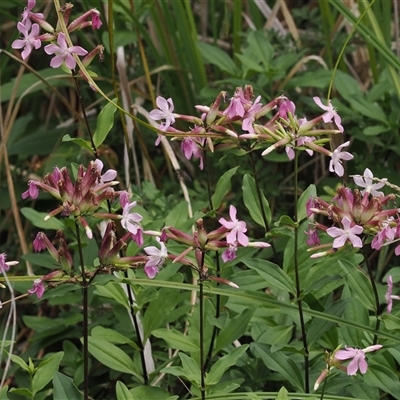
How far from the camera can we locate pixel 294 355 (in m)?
1.66

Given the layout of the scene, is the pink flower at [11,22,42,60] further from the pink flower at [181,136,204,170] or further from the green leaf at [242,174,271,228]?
the green leaf at [242,174,271,228]

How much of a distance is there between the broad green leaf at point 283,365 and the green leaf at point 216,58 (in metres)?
1.15

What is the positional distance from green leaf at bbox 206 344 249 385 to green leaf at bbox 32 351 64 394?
0.30 m

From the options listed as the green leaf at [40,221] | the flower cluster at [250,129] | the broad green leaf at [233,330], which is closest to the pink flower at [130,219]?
the flower cluster at [250,129]

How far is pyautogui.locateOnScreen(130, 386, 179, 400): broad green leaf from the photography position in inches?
60.9

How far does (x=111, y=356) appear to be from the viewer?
64.4 inches

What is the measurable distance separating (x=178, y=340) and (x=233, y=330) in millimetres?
116

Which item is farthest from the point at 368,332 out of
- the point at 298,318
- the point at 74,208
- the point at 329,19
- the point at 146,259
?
the point at 329,19

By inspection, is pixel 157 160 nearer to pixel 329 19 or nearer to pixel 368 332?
pixel 329 19

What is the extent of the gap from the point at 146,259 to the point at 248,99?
1.18 feet

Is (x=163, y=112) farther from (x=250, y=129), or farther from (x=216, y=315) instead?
(x=216, y=315)

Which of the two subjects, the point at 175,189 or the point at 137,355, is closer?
the point at 137,355

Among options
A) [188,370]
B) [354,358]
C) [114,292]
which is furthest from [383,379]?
[114,292]

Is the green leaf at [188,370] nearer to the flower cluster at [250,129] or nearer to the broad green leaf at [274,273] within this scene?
the broad green leaf at [274,273]
